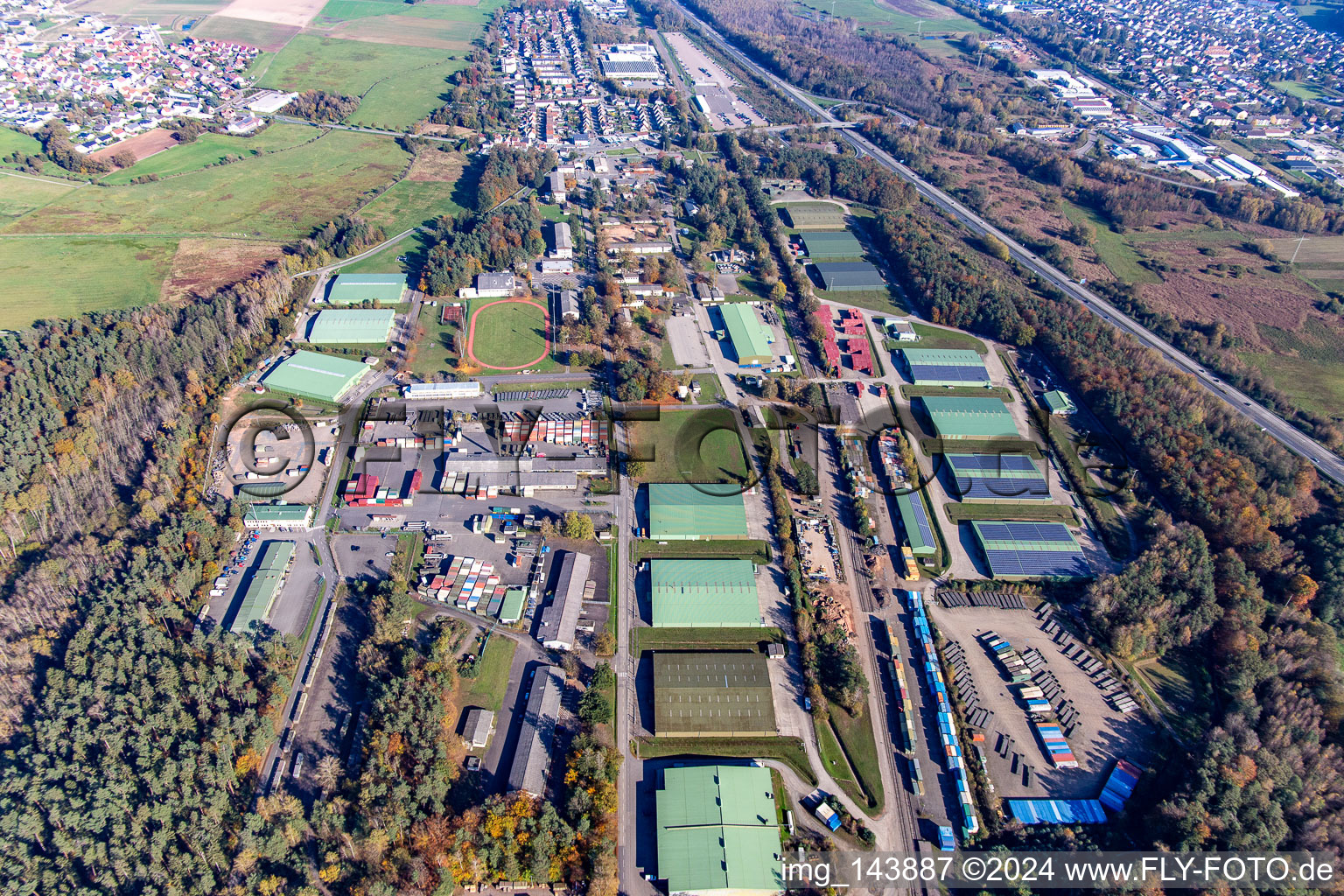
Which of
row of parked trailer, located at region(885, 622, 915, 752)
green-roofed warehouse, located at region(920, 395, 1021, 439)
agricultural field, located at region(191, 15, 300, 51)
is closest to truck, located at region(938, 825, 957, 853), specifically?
row of parked trailer, located at region(885, 622, 915, 752)

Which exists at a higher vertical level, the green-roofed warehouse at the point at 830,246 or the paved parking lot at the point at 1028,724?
the green-roofed warehouse at the point at 830,246

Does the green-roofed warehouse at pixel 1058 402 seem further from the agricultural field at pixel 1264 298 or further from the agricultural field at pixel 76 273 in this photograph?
the agricultural field at pixel 76 273

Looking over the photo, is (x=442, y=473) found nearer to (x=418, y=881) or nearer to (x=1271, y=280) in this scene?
(x=418, y=881)

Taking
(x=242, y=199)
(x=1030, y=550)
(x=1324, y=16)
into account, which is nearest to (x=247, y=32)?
(x=242, y=199)

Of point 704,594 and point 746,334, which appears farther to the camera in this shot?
point 746,334

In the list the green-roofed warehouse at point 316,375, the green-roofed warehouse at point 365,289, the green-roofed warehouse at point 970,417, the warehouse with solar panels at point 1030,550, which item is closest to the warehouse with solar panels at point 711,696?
the warehouse with solar panels at point 1030,550

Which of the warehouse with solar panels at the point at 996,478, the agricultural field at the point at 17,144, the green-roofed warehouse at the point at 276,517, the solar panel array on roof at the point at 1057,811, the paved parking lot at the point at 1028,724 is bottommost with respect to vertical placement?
the solar panel array on roof at the point at 1057,811

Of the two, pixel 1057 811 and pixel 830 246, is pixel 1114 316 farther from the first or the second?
pixel 1057 811

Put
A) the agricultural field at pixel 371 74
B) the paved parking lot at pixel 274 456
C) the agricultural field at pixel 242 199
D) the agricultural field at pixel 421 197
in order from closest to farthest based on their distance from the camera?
the paved parking lot at pixel 274 456 → the agricultural field at pixel 242 199 → the agricultural field at pixel 421 197 → the agricultural field at pixel 371 74
